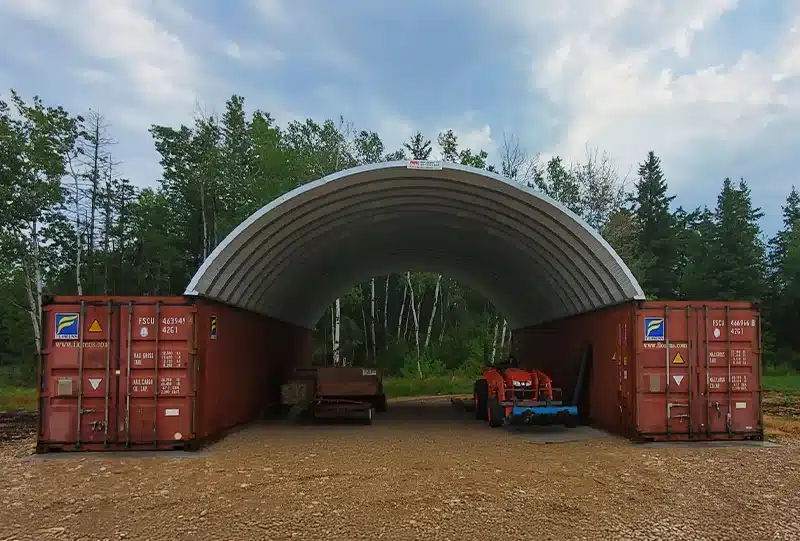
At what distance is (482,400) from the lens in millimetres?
16359

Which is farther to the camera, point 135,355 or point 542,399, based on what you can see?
point 542,399

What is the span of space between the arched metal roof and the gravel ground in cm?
308

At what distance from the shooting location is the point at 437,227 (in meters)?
16.9

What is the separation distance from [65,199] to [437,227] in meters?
18.7

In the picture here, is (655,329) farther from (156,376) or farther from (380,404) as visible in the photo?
(380,404)

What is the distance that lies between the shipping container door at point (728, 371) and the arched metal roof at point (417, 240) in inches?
53.0

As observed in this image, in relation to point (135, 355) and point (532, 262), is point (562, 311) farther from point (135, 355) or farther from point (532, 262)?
point (135, 355)

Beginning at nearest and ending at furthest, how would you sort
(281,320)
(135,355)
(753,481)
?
1. (753,481)
2. (135,355)
3. (281,320)

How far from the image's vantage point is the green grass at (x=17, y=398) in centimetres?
2115

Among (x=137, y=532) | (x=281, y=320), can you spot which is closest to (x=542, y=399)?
(x=281, y=320)

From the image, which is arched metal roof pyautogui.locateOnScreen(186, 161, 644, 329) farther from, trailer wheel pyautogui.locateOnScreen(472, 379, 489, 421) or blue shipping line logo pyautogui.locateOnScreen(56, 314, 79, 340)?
trailer wheel pyautogui.locateOnScreen(472, 379, 489, 421)

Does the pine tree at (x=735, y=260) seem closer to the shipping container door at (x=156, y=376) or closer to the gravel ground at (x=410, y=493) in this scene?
the gravel ground at (x=410, y=493)

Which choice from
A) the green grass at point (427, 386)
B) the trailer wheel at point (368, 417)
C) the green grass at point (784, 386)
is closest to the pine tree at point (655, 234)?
the green grass at point (784, 386)

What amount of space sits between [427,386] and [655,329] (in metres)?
17.7
